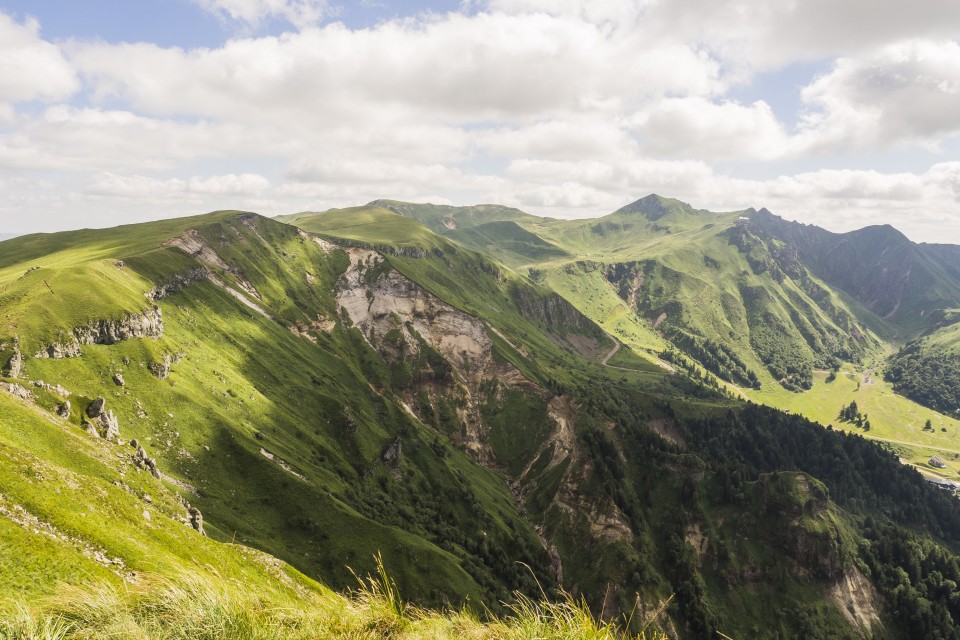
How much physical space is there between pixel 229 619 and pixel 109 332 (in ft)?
534

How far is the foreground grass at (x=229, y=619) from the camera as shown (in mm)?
11398

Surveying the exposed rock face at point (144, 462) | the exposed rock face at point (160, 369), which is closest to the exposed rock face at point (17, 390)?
the exposed rock face at point (144, 462)

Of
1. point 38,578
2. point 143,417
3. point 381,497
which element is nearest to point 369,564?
point 381,497

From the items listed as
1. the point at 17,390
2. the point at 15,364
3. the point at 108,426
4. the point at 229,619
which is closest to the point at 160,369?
the point at 15,364

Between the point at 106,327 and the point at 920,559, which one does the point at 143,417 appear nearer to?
the point at 106,327

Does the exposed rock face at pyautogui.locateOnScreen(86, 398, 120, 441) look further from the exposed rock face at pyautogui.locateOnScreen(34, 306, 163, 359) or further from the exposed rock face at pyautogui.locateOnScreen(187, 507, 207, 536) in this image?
the exposed rock face at pyautogui.locateOnScreen(187, 507, 207, 536)

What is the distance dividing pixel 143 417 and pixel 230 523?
40.8 m

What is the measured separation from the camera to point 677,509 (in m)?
194

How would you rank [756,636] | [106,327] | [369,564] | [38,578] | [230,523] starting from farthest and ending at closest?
[756,636] < [106,327] < [369,564] < [230,523] < [38,578]

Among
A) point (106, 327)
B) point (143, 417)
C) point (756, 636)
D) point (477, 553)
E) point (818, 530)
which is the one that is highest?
point (106, 327)

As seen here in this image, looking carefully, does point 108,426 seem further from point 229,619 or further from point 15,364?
point 229,619

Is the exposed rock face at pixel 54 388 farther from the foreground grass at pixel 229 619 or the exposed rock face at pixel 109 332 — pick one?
the foreground grass at pixel 229 619

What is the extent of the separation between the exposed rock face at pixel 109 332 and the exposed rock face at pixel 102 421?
898 inches

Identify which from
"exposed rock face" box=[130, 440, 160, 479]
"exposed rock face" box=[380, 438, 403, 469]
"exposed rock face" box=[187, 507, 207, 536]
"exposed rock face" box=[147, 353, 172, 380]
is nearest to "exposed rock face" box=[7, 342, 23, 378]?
"exposed rock face" box=[147, 353, 172, 380]
